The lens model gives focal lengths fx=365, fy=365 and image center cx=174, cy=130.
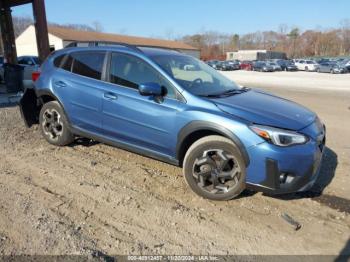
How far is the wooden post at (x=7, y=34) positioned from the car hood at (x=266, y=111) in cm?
1380

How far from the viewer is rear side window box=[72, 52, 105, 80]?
5.34 meters

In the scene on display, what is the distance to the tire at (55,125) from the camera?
588cm

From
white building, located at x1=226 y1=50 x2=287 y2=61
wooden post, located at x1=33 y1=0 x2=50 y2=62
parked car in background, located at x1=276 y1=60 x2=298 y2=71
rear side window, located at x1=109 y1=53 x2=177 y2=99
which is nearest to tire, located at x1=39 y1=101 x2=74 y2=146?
rear side window, located at x1=109 y1=53 x2=177 y2=99

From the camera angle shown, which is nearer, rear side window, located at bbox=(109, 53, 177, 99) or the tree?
rear side window, located at bbox=(109, 53, 177, 99)

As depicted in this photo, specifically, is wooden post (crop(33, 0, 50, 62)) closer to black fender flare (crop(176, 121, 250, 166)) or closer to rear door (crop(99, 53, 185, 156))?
rear door (crop(99, 53, 185, 156))

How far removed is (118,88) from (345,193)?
3266 millimetres

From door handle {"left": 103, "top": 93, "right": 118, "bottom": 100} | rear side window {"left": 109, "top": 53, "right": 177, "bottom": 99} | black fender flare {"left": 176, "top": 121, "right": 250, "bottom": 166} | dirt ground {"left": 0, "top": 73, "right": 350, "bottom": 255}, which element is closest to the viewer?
dirt ground {"left": 0, "top": 73, "right": 350, "bottom": 255}

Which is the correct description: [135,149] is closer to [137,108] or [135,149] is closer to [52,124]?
[137,108]

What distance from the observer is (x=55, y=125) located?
6.05 m

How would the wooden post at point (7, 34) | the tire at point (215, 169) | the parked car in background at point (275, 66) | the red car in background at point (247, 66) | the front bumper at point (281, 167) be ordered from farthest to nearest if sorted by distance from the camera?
the red car in background at point (247, 66) < the parked car in background at point (275, 66) < the wooden post at point (7, 34) < the tire at point (215, 169) < the front bumper at point (281, 167)

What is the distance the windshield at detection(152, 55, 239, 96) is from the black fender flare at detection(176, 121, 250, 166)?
0.47 meters

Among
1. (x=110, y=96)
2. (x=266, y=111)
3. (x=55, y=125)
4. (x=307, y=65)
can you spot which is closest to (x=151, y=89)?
(x=110, y=96)

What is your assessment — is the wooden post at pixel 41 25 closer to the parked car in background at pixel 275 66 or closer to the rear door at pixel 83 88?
the rear door at pixel 83 88

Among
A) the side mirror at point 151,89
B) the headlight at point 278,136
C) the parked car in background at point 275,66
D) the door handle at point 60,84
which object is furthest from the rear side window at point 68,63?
the parked car in background at point 275,66
